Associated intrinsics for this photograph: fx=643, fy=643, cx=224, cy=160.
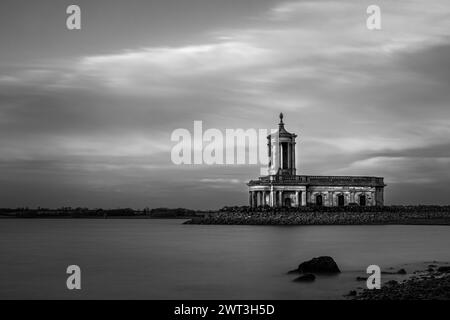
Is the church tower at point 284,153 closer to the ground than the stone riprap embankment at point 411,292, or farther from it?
farther from it

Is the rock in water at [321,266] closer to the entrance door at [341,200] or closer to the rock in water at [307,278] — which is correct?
the rock in water at [307,278]

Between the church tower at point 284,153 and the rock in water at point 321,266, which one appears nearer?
the rock in water at point 321,266

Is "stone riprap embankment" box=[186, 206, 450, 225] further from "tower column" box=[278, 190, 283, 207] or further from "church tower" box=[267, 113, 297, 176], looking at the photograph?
"church tower" box=[267, 113, 297, 176]

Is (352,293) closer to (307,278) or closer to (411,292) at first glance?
(411,292)

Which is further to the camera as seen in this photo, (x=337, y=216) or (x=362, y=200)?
(x=362, y=200)

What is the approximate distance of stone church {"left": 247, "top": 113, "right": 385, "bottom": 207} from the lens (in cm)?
7800

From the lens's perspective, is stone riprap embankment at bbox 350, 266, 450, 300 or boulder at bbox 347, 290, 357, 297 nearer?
stone riprap embankment at bbox 350, 266, 450, 300

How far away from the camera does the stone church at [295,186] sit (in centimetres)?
7800

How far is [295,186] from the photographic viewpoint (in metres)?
77.9

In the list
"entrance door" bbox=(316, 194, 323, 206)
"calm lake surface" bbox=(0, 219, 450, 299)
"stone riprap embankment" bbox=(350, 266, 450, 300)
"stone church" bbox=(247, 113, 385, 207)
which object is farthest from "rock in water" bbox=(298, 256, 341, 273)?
"entrance door" bbox=(316, 194, 323, 206)

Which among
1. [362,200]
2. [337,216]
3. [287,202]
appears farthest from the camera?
[362,200]

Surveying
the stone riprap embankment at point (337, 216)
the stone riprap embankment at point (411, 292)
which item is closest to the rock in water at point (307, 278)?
the stone riprap embankment at point (411, 292)

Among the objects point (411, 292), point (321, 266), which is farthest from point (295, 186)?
point (411, 292)
